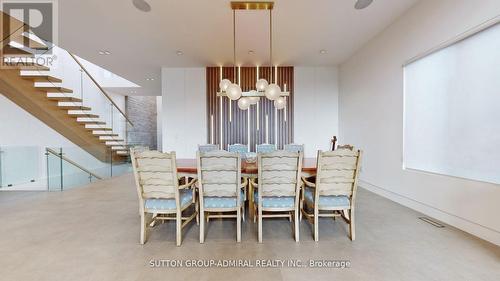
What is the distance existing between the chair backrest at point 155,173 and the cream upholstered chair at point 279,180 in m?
0.92

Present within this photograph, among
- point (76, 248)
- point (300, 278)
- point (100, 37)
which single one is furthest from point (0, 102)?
point (300, 278)

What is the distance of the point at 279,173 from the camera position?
2277mm

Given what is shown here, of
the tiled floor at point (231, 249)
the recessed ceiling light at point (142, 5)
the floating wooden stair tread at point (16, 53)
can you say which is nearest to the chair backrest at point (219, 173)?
the tiled floor at point (231, 249)

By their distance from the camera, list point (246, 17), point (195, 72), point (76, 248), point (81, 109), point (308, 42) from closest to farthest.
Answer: point (76, 248)
point (246, 17)
point (308, 42)
point (81, 109)
point (195, 72)

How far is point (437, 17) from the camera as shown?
2.96 m

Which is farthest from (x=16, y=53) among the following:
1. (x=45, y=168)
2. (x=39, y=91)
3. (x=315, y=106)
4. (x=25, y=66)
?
(x=315, y=106)

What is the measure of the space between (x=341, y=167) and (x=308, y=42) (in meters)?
3.18

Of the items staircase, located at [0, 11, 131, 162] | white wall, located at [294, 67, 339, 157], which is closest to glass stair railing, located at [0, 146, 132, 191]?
staircase, located at [0, 11, 131, 162]

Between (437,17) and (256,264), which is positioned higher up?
(437,17)

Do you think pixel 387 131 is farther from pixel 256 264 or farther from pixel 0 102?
pixel 0 102

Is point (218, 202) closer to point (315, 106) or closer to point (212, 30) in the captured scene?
point (212, 30)

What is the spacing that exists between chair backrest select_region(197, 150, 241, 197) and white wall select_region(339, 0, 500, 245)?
9.01 feet

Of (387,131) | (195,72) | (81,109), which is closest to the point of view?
(387,131)

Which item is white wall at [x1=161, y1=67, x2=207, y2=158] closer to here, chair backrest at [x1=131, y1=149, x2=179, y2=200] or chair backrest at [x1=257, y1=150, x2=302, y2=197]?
chair backrest at [x1=131, y1=149, x2=179, y2=200]
